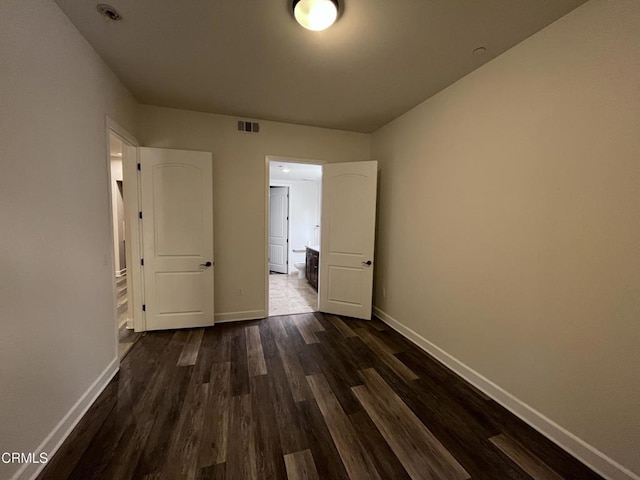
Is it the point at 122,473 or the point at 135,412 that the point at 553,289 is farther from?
the point at 135,412

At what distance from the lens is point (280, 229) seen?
6633 mm

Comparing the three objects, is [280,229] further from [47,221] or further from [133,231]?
[47,221]

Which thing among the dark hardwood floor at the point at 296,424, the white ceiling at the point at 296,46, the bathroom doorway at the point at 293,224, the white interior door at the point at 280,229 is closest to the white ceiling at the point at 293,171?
the bathroom doorway at the point at 293,224

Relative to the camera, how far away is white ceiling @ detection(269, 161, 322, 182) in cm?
503

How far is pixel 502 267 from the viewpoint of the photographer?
1963 mm

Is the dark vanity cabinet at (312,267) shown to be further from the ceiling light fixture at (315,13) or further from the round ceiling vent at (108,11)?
the round ceiling vent at (108,11)

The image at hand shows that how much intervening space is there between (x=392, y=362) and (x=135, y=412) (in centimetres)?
216

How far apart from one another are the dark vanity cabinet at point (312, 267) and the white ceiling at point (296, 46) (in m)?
2.87

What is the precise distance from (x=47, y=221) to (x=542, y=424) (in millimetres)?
3378

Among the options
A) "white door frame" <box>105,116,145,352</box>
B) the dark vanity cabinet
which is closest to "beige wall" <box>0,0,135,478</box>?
"white door frame" <box>105,116,145,352</box>

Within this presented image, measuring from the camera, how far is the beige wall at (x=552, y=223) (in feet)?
4.42

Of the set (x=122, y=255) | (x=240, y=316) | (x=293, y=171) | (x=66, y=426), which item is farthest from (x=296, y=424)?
(x=122, y=255)

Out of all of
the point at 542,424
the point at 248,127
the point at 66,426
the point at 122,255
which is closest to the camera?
the point at 66,426

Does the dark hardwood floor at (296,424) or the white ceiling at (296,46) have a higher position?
the white ceiling at (296,46)
